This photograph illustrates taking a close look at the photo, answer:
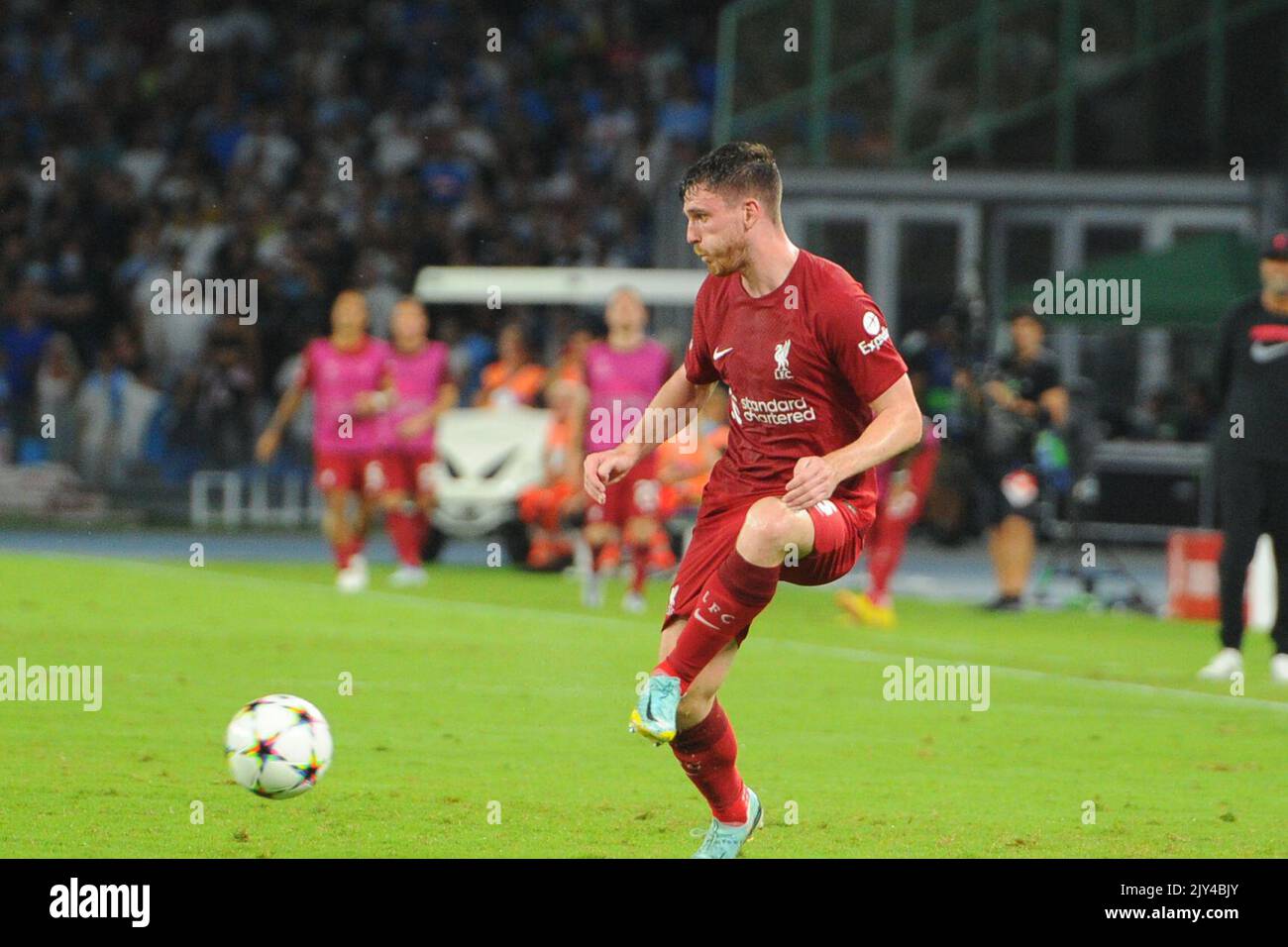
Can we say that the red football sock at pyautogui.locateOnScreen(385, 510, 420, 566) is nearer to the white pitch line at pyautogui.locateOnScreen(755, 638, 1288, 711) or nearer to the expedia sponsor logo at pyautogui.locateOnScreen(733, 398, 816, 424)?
the white pitch line at pyautogui.locateOnScreen(755, 638, 1288, 711)

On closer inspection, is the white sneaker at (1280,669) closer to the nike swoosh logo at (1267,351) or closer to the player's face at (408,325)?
the nike swoosh logo at (1267,351)

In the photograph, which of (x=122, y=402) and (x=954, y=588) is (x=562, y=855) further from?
(x=122, y=402)

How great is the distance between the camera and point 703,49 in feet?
104

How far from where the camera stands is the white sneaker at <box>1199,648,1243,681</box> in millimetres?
12883

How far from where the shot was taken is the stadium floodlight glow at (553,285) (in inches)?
959

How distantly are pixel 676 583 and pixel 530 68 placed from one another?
23960mm

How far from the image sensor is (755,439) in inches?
290

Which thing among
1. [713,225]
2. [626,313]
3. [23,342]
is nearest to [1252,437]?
[626,313]

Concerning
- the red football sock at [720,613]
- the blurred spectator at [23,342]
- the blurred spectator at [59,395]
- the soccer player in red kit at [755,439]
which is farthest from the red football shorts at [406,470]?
the red football sock at [720,613]

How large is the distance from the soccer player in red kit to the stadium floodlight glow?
54.6 ft

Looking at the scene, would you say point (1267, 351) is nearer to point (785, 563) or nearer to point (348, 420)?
point (785, 563)

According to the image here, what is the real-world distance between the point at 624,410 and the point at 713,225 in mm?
9449

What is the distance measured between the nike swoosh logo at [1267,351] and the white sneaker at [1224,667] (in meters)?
1.67

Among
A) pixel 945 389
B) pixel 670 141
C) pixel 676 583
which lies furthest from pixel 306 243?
pixel 676 583
